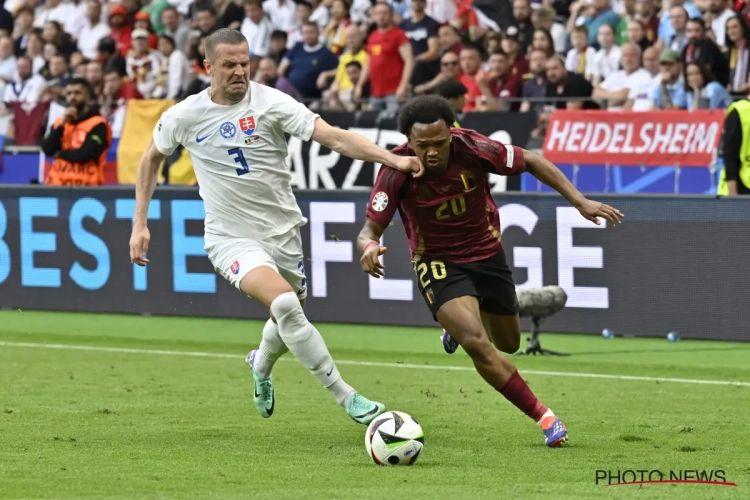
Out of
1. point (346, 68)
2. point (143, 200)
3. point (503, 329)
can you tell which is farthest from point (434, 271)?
point (346, 68)

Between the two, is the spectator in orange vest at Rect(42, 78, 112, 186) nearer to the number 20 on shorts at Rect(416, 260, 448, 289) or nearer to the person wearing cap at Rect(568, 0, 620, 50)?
the person wearing cap at Rect(568, 0, 620, 50)

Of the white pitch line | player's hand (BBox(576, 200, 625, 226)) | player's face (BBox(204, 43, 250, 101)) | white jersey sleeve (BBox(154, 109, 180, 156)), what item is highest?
player's face (BBox(204, 43, 250, 101))

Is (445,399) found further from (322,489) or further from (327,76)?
(327,76)

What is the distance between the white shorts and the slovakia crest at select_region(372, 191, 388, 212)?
76cm

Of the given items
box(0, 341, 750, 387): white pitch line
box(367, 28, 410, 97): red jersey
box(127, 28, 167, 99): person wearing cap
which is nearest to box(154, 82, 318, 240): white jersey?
box(0, 341, 750, 387): white pitch line

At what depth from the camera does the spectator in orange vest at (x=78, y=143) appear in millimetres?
16453

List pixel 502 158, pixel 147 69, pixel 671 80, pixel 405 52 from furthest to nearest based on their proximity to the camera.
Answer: pixel 147 69 < pixel 405 52 < pixel 671 80 < pixel 502 158

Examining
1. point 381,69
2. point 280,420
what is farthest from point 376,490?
point 381,69

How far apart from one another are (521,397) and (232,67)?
102 inches

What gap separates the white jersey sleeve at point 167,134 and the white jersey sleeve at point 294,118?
0.66 m

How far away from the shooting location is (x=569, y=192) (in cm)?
788

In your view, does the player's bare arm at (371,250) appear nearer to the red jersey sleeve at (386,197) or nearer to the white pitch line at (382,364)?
the red jersey sleeve at (386,197)

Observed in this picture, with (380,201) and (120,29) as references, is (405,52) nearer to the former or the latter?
(120,29)
